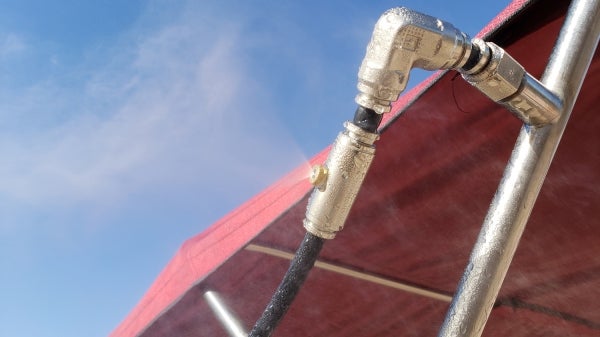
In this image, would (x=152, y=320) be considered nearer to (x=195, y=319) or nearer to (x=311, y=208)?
(x=195, y=319)

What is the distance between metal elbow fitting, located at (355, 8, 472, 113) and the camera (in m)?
1.18

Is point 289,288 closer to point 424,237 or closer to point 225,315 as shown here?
point 225,315

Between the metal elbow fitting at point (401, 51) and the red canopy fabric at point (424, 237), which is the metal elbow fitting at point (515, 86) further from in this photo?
the red canopy fabric at point (424, 237)

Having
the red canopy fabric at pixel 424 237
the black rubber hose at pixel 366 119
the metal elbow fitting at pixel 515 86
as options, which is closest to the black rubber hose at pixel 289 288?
the black rubber hose at pixel 366 119

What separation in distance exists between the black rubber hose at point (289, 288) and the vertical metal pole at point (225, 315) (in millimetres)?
494

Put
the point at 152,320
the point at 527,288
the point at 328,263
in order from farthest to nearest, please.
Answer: the point at 527,288
the point at 328,263
the point at 152,320

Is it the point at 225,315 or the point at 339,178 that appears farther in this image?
the point at 225,315

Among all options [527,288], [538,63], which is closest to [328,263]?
[527,288]

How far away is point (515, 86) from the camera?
4.02 ft

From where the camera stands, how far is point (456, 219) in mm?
2051

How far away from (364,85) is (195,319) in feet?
3.91

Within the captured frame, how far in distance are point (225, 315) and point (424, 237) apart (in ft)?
2.05

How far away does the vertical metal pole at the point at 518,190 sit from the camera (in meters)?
1.15

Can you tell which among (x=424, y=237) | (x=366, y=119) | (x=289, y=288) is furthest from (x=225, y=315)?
(x=366, y=119)
